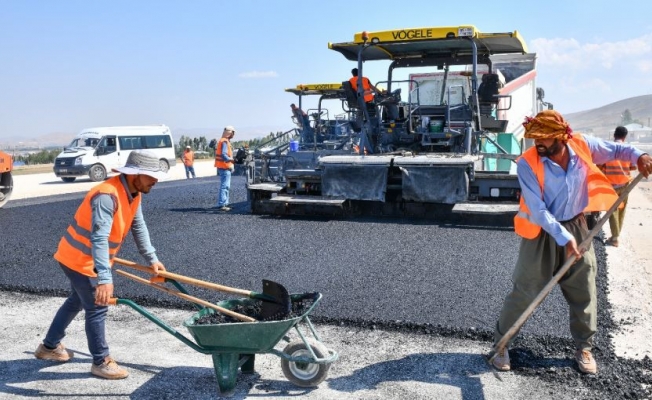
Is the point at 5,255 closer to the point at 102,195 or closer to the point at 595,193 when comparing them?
the point at 102,195

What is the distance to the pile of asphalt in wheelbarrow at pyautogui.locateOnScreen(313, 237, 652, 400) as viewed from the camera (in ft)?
10.3

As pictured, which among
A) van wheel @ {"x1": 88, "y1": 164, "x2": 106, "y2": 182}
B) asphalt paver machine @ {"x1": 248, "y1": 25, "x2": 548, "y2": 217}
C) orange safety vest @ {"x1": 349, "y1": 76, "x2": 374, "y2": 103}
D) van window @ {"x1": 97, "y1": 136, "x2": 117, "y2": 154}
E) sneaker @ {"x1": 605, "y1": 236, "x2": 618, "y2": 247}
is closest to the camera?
sneaker @ {"x1": 605, "y1": 236, "x2": 618, "y2": 247}

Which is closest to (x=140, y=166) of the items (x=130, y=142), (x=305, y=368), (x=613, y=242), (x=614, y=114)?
(x=305, y=368)

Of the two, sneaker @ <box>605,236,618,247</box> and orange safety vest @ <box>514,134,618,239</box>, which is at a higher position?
orange safety vest @ <box>514,134,618,239</box>

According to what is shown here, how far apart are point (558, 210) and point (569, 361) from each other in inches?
34.4

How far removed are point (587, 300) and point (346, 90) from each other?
229 inches

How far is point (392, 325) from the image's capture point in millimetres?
4105

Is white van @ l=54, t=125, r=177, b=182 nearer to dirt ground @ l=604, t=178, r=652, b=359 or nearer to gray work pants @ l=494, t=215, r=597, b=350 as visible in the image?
dirt ground @ l=604, t=178, r=652, b=359

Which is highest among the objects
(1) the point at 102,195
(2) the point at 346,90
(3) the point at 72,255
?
(2) the point at 346,90

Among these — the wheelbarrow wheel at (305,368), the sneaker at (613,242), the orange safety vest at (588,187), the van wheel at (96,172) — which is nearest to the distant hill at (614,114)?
the van wheel at (96,172)

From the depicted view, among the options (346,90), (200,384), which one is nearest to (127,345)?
(200,384)

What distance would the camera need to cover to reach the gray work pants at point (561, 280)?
10.7ft

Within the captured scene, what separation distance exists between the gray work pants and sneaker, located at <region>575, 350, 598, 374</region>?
3 cm

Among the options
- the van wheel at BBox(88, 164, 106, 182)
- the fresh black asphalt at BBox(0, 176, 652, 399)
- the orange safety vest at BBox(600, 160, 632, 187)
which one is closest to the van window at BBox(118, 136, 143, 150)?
the van wheel at BBox(88, 164, 106, 182)
